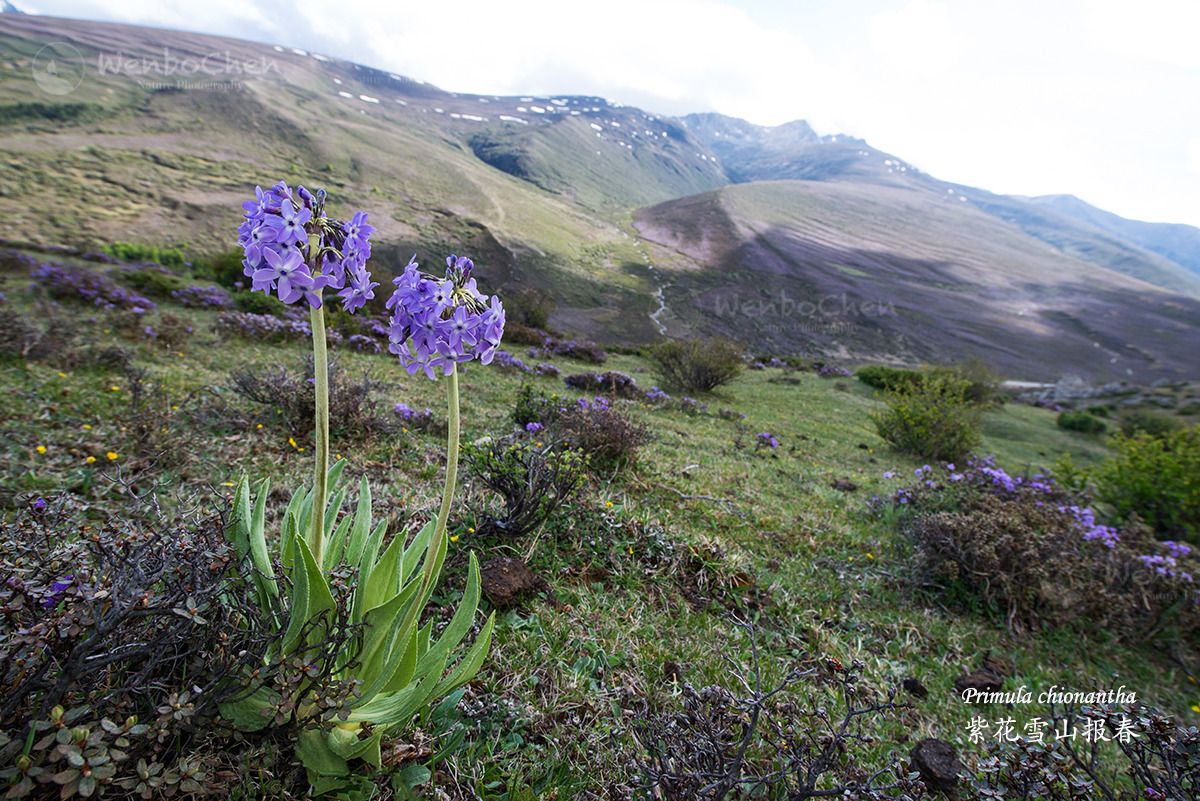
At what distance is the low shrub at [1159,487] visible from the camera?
672 centimetres

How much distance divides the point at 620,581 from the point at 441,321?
252cm

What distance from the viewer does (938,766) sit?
2.08 m

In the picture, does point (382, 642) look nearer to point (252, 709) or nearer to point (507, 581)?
point (252, 709)

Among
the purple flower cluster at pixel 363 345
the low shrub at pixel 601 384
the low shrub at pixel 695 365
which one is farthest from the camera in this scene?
the low shrub at pixel 695 365

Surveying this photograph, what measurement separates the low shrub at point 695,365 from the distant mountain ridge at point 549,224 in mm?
14474

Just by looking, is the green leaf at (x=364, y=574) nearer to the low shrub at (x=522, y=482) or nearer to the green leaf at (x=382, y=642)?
the green leaf at (x=382, y=642)

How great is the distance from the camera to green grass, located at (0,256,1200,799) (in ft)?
6.93

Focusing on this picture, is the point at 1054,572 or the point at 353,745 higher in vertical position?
the point at 353,745

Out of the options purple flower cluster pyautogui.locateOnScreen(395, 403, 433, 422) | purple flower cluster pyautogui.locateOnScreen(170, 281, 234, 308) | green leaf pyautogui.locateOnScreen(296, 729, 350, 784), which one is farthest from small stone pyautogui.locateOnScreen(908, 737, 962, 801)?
purple flower cluster pyautogui.locateOnScreen(170, 281, 234, 308)

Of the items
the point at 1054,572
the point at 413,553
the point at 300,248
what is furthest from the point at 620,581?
the point at 1054,572

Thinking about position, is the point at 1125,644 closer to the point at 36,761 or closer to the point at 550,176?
the point at 36,761

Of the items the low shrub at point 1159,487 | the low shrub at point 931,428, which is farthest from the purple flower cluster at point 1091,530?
the low shrub at point 931,428

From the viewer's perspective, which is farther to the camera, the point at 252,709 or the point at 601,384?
the point at 601,384

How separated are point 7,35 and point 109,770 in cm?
8382
